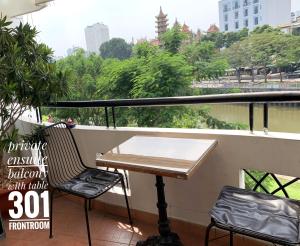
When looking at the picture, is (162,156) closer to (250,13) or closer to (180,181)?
(180,181)

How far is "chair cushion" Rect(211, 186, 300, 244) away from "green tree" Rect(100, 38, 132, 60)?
10.4 ft

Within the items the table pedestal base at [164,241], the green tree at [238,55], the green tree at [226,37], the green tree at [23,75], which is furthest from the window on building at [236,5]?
the table pedestal base at [164,241]

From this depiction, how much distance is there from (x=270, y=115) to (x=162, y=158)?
709 millimetres

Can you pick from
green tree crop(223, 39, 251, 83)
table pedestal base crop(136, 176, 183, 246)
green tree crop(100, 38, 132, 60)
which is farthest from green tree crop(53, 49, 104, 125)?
table pedestal base crop(136, 176, 183, 246)

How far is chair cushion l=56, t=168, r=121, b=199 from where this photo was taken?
1.84 meters

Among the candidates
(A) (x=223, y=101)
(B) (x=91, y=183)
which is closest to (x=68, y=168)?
(B) (x=91, y=183)

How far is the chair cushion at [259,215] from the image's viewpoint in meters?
1.12

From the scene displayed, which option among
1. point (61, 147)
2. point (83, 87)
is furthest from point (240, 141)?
point (83, 87)

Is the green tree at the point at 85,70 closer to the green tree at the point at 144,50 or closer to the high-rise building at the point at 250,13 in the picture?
the green tree at the point at 144,50

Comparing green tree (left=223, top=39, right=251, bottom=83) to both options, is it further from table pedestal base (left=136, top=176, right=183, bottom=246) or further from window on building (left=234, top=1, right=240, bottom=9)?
table pedestal base (left=136, top=176, right=183, bottom=246)

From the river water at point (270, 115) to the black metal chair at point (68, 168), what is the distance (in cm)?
88

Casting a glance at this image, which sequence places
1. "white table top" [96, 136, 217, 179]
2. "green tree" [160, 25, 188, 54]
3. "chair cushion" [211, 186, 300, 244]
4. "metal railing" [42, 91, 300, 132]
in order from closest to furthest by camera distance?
"chair cushion" [211, 186, 300, 244], "white table top" [96, 136, 217, 179], "metal railing" [42, 91, 300, 132], "green tree" [160, 25, 188, 54]

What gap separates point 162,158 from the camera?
1.50m

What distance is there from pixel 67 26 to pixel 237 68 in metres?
2.94
